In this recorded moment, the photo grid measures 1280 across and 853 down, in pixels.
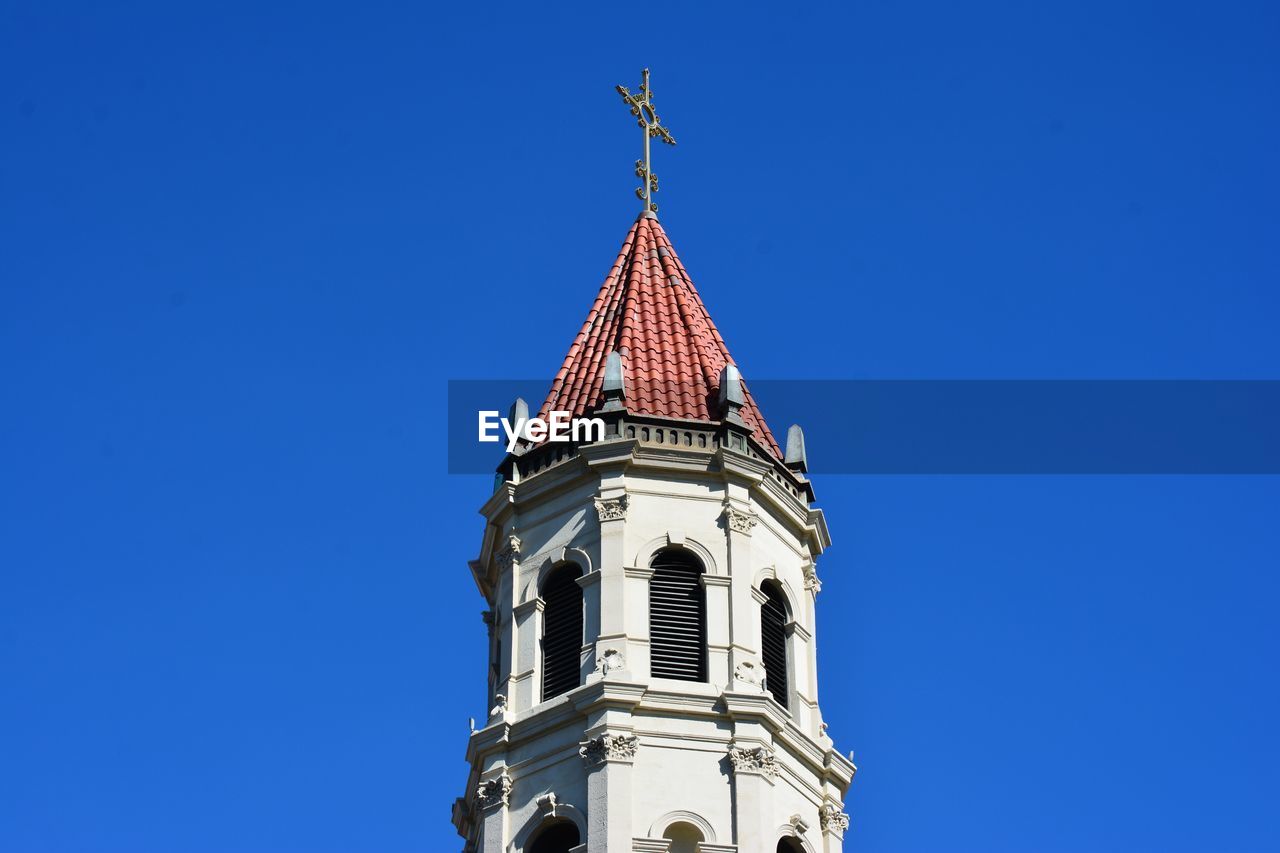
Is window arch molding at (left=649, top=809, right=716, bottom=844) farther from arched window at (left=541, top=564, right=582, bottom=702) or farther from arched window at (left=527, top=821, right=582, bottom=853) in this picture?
arched window at (left=541, top=564, right=582, bottom=702)

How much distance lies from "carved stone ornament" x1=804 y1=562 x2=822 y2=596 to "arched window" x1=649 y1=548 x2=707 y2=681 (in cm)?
403

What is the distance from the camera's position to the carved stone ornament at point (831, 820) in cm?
6619

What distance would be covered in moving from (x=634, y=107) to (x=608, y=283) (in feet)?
20.0

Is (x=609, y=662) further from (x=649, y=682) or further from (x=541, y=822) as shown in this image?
(x=541, y=822)

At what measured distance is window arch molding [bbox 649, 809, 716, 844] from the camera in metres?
62.8

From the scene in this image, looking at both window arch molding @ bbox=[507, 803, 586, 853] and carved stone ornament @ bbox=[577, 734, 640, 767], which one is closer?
window arch molding @ bbox=[507, 803, 586, 853]

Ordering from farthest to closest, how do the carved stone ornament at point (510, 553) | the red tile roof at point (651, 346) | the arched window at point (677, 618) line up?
1. the red tile roof at point (651, 346)
2. the carved stone ornament at point (510, 553)
3. the arched window at point (677, 618)

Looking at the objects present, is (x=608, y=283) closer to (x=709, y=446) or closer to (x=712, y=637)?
(x=709, y=446)

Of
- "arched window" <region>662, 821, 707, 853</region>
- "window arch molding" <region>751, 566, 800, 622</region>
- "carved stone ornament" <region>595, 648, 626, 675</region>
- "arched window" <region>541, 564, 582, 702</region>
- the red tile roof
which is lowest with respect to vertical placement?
"arched window" <region>662, 821, 707, 853</region>

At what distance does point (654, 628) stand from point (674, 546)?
7.56 feet

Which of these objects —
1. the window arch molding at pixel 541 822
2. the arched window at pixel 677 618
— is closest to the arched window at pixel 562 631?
the arched window at pixel 677 618

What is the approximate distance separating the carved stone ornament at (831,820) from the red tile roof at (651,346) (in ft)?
32.8

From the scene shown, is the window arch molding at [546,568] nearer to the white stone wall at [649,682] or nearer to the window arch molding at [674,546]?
the white stone wall at [649,682]

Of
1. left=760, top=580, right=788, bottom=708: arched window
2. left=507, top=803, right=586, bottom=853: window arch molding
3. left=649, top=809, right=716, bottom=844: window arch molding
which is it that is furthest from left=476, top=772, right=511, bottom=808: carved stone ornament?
left=760, top=580, right=788, bottom=708: arched window
